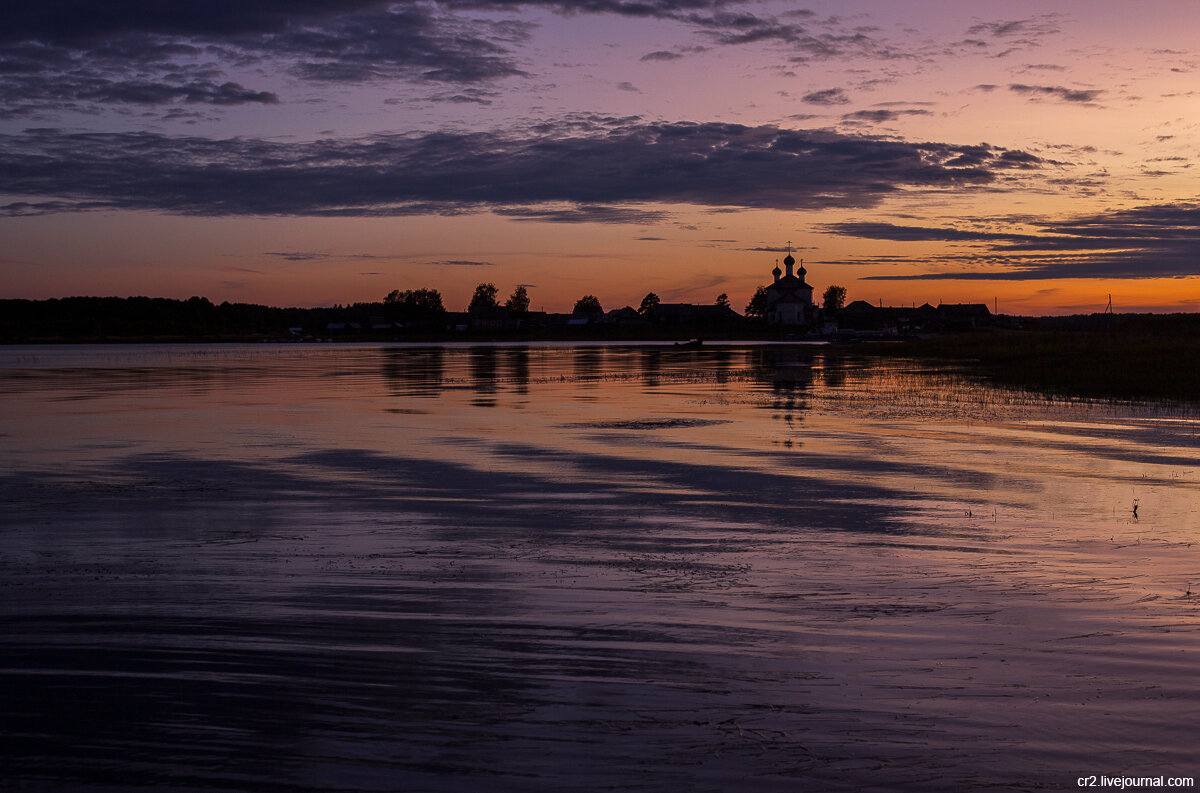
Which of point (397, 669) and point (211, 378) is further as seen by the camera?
point (211, 378)

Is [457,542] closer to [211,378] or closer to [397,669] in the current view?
[397,669]

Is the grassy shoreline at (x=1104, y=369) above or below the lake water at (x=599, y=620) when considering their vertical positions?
above

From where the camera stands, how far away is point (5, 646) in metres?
7.74

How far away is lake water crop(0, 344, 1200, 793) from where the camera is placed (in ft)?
19.3

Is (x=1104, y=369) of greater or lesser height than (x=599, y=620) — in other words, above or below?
above

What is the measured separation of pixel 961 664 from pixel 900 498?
783 cm

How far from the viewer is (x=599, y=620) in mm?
8508

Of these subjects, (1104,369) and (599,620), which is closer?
(599,620)

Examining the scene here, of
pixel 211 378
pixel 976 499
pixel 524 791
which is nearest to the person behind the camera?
pixel 524 791

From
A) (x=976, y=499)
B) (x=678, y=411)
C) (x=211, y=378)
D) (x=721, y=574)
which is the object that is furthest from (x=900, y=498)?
(x=211, y=378)

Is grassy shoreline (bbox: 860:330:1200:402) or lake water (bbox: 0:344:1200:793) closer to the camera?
lake water (bbox: 0:344:1200:793)

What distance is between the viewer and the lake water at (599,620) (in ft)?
19.3

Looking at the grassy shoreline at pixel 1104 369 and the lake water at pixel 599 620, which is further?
the grassy shoreline at pixel 1104 369

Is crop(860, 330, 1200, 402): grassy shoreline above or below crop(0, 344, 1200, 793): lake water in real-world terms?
above
